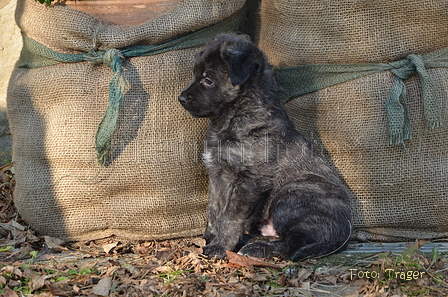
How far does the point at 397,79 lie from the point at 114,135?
7.97 ft

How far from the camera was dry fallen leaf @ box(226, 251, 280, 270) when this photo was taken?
353 centimetres

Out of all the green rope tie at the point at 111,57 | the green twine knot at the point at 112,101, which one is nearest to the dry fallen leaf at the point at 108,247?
the green rope tie at the point at 111,57

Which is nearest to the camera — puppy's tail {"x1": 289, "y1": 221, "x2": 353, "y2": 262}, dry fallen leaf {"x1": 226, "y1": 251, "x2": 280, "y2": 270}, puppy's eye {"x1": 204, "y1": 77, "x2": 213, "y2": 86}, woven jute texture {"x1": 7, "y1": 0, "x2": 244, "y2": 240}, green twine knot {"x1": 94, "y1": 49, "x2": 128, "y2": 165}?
dry fallen leaf {"x1": 226, "y1": 251, "x2": 280, "y2": 270}

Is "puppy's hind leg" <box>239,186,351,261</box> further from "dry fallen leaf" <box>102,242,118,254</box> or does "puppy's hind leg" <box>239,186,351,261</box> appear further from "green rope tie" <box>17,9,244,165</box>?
"green rope tie" <box>17,9,244,165</box>

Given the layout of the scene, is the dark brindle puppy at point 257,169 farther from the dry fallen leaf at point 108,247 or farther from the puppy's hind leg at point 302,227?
the dry fallen leaf at point 108,247

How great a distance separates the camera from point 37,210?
14.1 ft

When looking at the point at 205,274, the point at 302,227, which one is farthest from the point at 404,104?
the point at 205,274

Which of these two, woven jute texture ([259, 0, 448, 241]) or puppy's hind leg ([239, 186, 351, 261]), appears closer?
puppy's hind leg ([239, 186, 351, 261])

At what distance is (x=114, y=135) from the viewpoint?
13.5 ft

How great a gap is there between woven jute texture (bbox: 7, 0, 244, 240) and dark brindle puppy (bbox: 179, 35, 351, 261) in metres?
0.38

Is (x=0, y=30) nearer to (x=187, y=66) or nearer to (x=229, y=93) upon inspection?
(x=187, y=66)

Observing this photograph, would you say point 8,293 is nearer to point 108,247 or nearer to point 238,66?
point 108,247

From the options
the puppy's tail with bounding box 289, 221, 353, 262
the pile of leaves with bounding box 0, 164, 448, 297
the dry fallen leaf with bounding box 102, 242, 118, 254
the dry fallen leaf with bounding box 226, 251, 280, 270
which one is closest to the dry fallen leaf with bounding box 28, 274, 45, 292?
the pile of leaves with bounding box 0, 164, 448, 297

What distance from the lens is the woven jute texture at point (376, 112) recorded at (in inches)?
163
